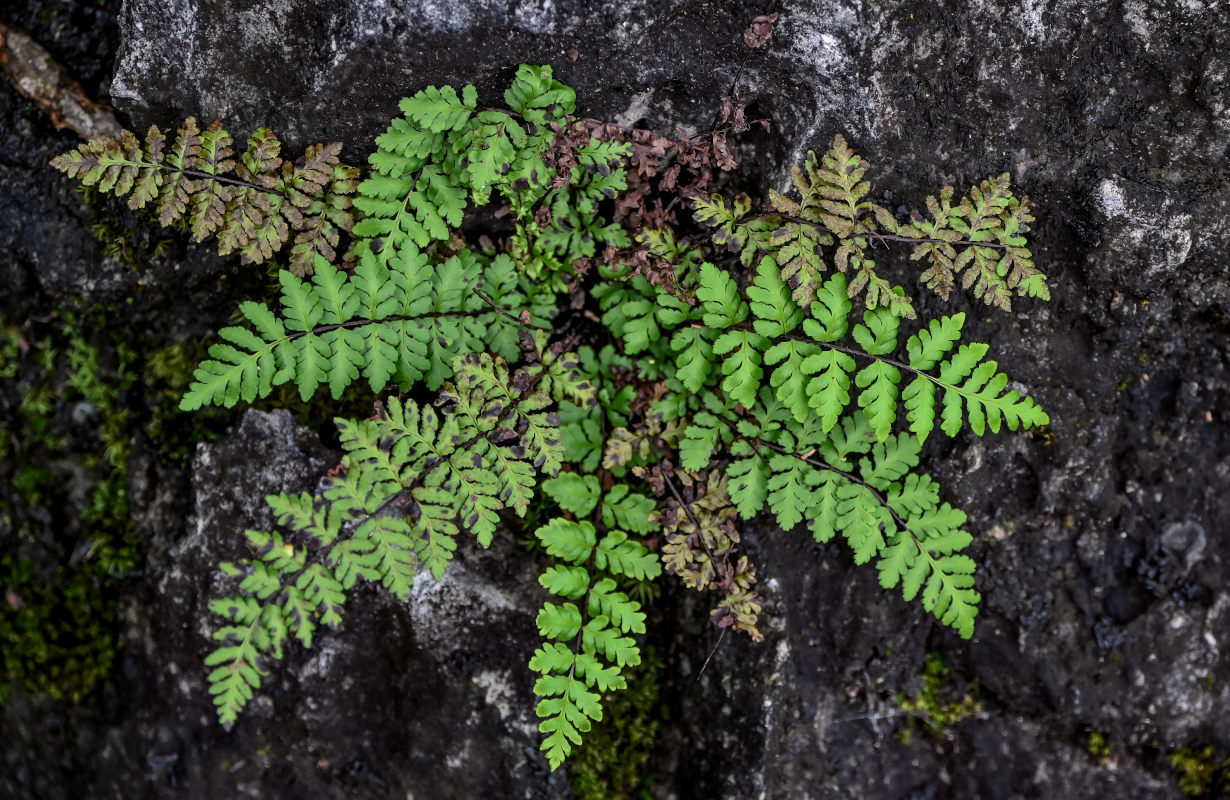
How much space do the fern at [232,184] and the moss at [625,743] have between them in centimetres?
297

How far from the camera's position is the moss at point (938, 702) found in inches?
205

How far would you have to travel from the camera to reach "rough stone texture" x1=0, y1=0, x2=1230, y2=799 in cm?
422

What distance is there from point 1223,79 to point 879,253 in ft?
5.90

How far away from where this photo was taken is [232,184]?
13.8ft

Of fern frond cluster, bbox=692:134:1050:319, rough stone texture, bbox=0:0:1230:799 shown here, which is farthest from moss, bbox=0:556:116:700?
fern frond cluster, bbox=692:134:1050:319

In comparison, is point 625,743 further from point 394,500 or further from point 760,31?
point 760,31

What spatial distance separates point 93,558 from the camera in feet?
18.0

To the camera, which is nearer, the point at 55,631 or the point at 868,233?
the point at 868,233

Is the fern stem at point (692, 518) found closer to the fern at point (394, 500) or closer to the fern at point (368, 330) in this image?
the fern at point (394, 500)

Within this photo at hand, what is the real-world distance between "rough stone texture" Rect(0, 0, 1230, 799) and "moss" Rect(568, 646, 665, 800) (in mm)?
120

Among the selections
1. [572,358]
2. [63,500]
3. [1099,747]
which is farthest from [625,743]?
[63,500]

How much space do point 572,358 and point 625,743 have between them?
238cm

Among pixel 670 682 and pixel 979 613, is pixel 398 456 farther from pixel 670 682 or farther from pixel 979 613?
pixel 979 613

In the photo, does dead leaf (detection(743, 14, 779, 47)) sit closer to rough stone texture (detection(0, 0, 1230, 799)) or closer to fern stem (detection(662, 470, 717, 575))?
rough stone texture (detection(0, 0, 1230, 799))
